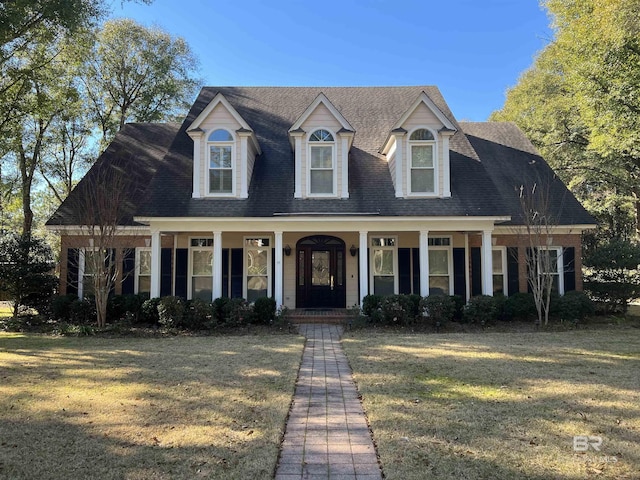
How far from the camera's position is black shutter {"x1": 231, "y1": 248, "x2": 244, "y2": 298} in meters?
14.6

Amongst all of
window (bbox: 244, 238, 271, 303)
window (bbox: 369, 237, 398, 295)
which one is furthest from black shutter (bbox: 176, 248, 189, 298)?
window (bbox: 369, 237, 398, 295)

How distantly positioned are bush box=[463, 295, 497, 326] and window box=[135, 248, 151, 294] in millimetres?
10665

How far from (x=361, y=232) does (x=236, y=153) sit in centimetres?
481

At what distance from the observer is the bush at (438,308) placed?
11625mm

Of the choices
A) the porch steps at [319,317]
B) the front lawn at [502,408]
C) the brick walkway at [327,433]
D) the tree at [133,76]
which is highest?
the tree at [133,76]

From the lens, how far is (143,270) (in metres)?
14.6

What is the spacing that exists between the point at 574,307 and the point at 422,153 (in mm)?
6480

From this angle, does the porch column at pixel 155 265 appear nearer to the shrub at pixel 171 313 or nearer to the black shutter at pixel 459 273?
the shrub at pixel 171 313

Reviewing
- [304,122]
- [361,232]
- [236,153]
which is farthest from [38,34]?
[361,232]

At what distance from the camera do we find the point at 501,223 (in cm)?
1411

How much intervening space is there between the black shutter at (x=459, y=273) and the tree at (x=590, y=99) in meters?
6.73

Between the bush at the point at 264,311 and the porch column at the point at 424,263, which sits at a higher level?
the porch column at the point at 424,263

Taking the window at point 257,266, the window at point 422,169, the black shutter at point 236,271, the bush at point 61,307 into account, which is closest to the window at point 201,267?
the black shutter at point 236,271

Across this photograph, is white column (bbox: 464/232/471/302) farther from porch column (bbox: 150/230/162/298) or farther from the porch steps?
porch column (bbox: 150/230/162/298)
